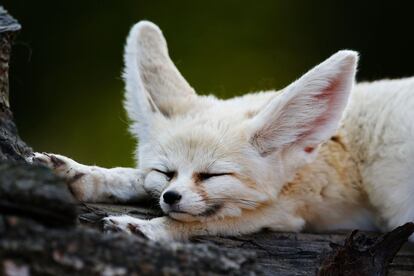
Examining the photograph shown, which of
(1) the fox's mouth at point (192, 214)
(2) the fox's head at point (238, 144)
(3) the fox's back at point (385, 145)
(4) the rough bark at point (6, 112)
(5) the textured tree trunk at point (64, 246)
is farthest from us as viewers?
(3) the fox's back at point (385, 145)

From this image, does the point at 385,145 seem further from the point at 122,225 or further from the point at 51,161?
the point at 51,161

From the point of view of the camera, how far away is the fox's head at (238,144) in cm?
457

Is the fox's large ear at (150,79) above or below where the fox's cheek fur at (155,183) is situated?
above

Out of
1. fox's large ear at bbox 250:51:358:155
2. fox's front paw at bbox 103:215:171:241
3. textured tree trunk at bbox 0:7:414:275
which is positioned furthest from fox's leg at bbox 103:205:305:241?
textured tree trunk at bbox 0:7:414:275

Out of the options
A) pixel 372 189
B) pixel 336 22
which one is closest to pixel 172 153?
pixel 372 189

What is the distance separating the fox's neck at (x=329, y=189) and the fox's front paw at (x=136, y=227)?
2.87 feet

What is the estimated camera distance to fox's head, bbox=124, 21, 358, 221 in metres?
4.57

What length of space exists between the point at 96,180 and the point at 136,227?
572 millimetres

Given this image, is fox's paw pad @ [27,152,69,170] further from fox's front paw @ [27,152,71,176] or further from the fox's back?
the fox's back

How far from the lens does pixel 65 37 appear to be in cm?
1013

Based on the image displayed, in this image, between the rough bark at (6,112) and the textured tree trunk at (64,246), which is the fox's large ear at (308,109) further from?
the textured tree trunk at (64,246)

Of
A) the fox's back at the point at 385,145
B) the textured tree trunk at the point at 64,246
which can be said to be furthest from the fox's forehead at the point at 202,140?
the textured tree trunk at the point at 64,246

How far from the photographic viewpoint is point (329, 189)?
514 cm

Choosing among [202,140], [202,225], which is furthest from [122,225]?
[202,140]
